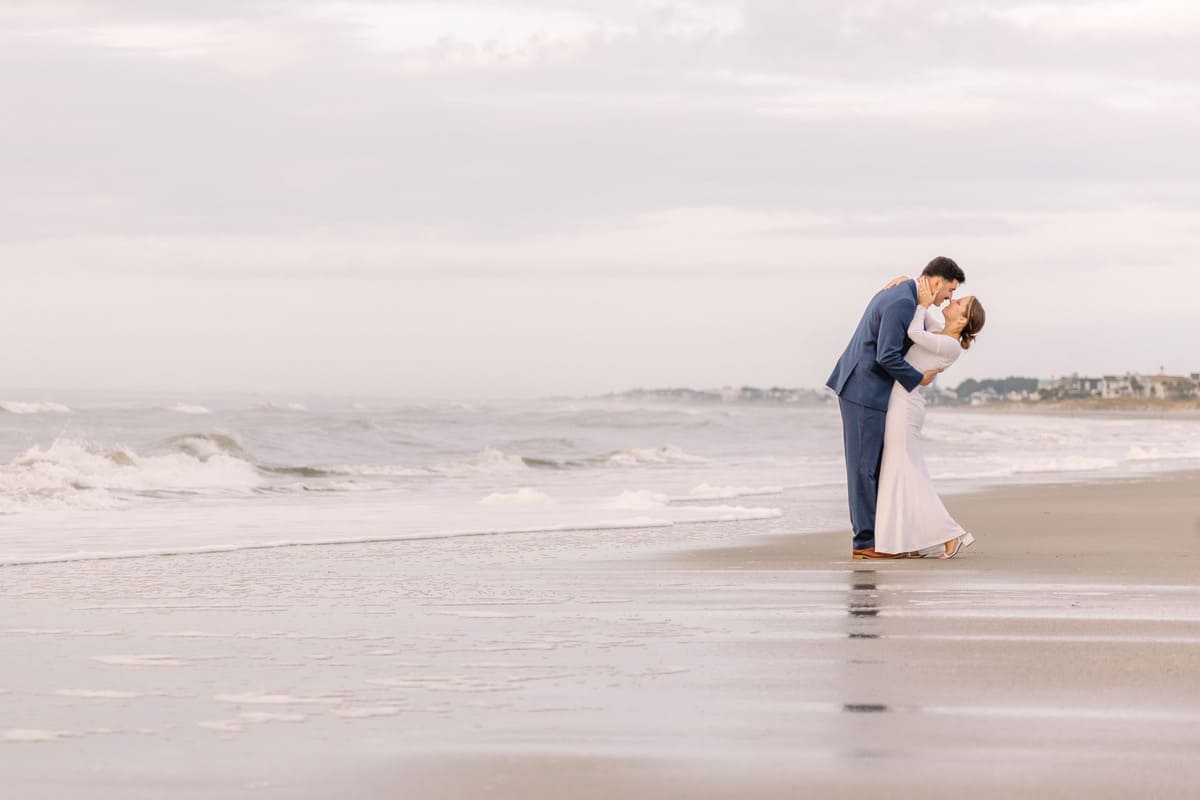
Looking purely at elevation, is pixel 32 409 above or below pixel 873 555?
above

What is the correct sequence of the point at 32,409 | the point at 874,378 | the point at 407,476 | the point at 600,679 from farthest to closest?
1. the point at 32,409
2. the point at 407,476
3. the point at 874,378
4. the point at 600,679

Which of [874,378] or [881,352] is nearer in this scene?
[881,352]

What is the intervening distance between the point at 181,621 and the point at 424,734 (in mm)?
2346

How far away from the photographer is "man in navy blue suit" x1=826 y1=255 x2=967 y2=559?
8.58m

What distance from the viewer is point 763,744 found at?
3.70 m

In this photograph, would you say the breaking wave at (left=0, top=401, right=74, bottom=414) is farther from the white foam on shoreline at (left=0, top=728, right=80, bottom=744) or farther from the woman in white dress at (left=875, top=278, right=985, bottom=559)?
the white foam on shoreline at (left=0, top=728, right=80, bottom=744)

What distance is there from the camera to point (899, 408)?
28.4 ft

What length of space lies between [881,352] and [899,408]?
0.34m

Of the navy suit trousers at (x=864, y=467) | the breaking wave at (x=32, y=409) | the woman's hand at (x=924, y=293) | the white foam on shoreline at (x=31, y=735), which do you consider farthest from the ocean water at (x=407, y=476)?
the white foam on shoreline at (x=31, y=735)

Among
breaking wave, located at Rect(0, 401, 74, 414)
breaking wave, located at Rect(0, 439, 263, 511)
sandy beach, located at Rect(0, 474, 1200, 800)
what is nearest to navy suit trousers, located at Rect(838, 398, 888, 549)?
sandy beach, located at Rect(0, 474, 1200, 800)

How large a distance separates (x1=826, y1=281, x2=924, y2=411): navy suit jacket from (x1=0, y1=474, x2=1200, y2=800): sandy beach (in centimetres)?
109

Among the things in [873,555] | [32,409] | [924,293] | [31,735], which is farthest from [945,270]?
[32,409]

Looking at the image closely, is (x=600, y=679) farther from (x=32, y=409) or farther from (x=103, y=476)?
(x=32, y=409)

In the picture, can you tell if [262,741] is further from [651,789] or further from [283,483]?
[283,483]
